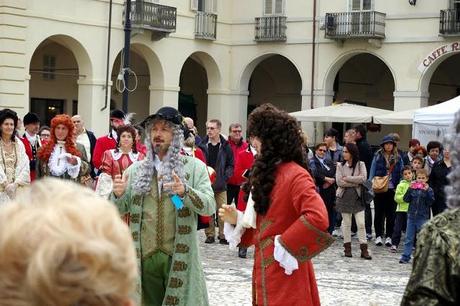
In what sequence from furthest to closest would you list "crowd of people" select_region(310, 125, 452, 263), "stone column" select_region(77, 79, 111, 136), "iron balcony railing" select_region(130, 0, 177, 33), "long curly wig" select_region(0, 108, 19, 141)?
"iron balcony railing" select_region(130, 0, 177, 33) < "stone column" select_region(77, 79, 111, 136) < "crowd of people" select_region(310, 125, 452, 263) < "long curly wig" select_region(0, 108, 19, 141)

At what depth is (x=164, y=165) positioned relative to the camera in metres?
5.97

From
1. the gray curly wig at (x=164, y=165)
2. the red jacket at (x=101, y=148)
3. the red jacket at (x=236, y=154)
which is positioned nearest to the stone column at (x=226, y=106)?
the red jacket at (x=236, y=154)

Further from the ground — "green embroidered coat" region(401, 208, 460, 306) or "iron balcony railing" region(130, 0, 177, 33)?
"iron balcony railing" region(130, 0, 177, 33)

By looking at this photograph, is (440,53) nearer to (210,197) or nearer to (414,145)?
(414,145)

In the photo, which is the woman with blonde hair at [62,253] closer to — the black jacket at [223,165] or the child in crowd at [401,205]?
the child in crowd at [401,205]

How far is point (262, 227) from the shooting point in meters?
5.52

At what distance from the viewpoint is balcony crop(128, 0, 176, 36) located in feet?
94.7

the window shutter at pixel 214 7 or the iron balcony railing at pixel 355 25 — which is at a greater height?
the window shutter at pixel 214 7

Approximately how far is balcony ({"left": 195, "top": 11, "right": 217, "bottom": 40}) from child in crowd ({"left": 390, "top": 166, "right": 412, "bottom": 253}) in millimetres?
18919

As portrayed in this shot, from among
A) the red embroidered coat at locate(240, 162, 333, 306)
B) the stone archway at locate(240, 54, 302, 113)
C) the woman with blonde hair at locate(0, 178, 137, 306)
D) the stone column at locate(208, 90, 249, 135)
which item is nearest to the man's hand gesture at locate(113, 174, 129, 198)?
the red embroidered coat at locate(240, 162, 333, 306)

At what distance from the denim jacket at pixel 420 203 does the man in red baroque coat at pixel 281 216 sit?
7174 mm

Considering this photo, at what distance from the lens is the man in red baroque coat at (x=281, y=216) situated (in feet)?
17.3

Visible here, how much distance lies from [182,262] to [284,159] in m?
0.94

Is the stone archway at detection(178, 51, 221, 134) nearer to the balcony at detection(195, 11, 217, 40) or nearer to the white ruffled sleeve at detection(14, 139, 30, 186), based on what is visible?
the balcony at detection(195, 11, 217, 40)
